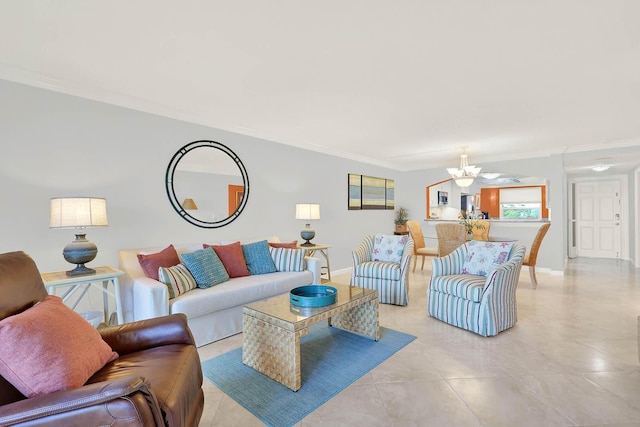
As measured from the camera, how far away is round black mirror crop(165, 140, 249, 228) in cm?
347

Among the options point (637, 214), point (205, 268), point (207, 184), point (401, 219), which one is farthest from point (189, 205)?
point (637, 214)

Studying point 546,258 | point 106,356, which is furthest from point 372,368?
point 546,258

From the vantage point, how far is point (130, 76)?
257cm

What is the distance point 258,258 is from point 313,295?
1160 millimetres

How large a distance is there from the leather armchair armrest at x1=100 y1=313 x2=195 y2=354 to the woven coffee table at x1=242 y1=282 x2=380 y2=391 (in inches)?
23.1

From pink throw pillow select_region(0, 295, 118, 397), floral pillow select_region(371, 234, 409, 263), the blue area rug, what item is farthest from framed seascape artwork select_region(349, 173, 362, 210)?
pink throw pillow select_region(0, 295, 118, 397)

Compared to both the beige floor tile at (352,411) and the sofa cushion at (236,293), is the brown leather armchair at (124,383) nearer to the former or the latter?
the beige floor tile at (352,411)

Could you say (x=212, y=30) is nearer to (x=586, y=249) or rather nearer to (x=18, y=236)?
(x=18, y=236)

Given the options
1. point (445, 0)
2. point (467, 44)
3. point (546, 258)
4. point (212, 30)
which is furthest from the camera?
point (546, 258)

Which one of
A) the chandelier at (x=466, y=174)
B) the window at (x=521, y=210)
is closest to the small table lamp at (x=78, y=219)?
the chandelier at (x=466, y=174)

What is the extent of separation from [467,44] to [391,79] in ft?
2.18

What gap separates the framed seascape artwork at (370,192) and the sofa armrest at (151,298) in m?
3.83

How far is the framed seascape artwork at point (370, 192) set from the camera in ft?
19.3

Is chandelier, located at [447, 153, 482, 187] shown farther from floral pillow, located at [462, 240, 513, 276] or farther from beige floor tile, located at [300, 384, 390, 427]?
beige floor tile, located at [300, 384, 390, 427]
